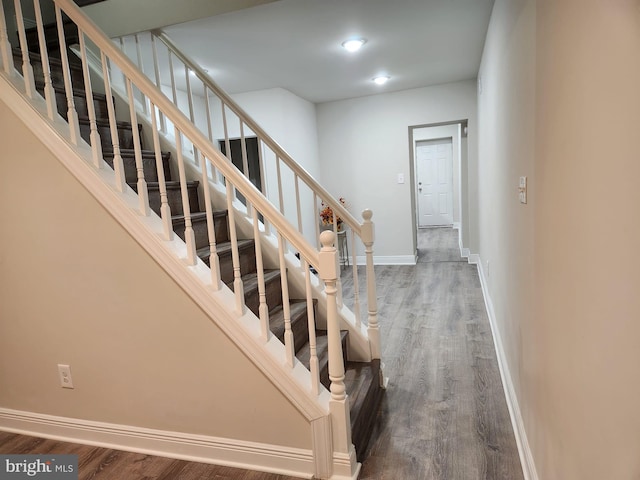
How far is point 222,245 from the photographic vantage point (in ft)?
8.14

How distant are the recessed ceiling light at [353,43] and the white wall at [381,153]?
6.78 feet

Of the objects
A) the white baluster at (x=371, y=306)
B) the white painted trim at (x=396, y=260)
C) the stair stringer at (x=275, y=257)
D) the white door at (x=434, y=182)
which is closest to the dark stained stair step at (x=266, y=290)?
the stair stringer at (x=275, y=257)

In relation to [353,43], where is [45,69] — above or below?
below

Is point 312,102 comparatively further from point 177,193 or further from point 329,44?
point 177,193

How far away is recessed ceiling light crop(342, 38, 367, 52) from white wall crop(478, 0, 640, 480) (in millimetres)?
1607

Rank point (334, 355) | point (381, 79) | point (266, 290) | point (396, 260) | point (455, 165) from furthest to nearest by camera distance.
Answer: point (455, 165), point (396, 260), point (381, 79), point (266, 290), point (334, 355)

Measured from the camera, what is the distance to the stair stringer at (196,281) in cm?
175

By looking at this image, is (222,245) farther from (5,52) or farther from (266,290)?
(5,52)

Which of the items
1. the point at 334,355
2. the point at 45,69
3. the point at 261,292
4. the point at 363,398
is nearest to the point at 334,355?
the point at 334,355

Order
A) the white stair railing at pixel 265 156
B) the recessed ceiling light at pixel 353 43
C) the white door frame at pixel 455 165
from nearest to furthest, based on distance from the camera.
A: the white stair railing at pixel 265 156 → the recessed ceiling light at pixel 353 43 → the white door frame at pixel 455 165

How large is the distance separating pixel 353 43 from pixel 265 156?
6.76 feet

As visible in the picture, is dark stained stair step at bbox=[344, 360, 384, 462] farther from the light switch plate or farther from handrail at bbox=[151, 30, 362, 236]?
the light switch plate

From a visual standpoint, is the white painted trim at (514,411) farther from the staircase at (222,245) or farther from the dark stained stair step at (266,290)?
the dark stained stair step at (266,290)

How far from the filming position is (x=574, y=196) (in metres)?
1.02
